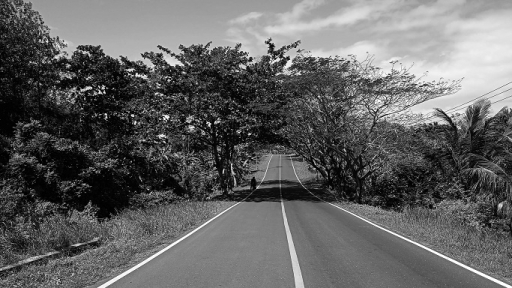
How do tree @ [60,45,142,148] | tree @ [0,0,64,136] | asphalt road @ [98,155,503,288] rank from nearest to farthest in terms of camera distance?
asphalt road @ [98,155,503,288]
tree @ [0,0,64,136]
tree @ [60,45,142,148]

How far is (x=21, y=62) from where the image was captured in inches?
936

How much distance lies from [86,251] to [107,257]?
145cm

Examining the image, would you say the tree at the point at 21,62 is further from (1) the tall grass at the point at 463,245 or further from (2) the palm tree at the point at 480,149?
(2) the palm tree at the point at 480,149

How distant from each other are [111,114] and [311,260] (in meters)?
30.2

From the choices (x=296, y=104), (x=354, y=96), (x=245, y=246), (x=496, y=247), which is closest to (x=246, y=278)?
(x=245, y=246)

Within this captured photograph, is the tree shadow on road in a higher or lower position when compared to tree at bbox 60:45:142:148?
lower

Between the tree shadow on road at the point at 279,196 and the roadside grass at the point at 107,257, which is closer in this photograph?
the roadside grass at the point at 107,257

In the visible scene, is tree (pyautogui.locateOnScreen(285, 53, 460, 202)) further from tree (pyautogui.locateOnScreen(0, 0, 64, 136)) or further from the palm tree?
tree (pyautogui.locateOnScreen(0, 0, 64, 136))

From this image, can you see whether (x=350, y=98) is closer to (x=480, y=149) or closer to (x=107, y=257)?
(x=480, y=149)

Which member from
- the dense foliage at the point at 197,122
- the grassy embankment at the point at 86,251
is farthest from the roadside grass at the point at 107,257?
the dense foliage at the point at 197,122

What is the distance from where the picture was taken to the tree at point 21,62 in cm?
2277

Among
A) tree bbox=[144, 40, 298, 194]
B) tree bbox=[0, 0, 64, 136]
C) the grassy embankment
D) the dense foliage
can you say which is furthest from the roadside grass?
tree bbox=[0, 0, 64, 136]

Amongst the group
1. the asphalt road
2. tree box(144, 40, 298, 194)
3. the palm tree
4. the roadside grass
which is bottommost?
the asphalt road

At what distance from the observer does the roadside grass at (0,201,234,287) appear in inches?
245
